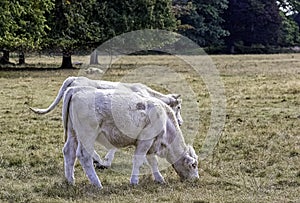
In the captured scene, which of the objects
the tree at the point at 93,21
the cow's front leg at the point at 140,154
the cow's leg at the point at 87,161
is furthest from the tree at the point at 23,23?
the cow's leg at the point at 87,161

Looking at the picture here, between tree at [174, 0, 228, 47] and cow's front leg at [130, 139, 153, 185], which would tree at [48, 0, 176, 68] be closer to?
cow's front leg at [130, 139, 153, 185]

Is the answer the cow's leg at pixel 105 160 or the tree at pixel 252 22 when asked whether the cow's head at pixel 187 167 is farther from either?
the tree at pixel 252 22

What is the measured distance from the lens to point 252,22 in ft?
215

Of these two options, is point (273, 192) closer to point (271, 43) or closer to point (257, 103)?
point (257, 103)

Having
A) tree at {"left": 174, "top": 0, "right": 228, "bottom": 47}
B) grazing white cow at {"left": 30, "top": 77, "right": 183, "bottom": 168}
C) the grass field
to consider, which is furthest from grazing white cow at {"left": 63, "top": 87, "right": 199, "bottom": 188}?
tree at {"left": 174, "top": 0, "right": 228, "bottom": 47}

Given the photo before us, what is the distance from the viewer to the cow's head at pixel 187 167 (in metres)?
8.55

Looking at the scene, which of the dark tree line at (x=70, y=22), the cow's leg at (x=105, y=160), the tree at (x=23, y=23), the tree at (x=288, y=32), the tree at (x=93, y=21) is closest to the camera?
the cow's leg at (x=105, y=160)

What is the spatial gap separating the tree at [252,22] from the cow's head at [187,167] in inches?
2281

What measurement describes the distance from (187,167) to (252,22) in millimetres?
58905

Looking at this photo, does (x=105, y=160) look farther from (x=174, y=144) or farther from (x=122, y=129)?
(x=122, y=129)

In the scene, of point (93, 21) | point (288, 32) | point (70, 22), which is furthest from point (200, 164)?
point (288, 32)

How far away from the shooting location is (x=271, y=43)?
6719 cm

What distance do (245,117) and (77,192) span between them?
7.91 meters

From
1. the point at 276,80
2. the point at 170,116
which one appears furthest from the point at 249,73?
the point at 170,116
